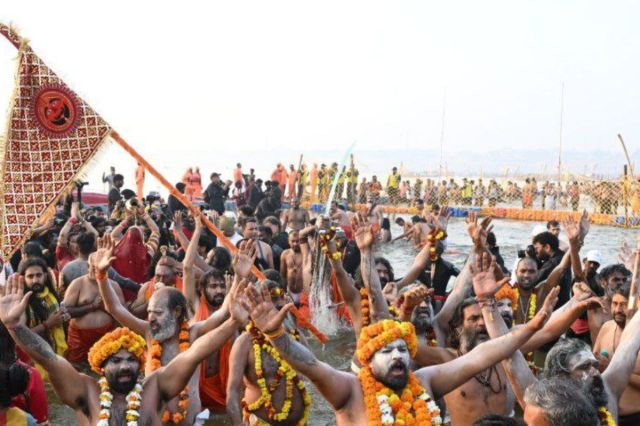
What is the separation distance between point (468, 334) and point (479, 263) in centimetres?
97

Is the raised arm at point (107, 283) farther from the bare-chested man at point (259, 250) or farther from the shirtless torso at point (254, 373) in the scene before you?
the bare-chested man at point (259, 250)

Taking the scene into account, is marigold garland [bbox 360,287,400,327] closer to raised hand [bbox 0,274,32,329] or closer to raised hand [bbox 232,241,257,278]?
raised hand [bbox 232,241,257,278]

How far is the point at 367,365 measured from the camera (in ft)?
14.8

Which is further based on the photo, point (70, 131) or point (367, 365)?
point (70, 131)

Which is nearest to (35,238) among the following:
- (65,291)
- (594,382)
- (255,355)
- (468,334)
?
(65,291)

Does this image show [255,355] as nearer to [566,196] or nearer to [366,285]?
[366,285]

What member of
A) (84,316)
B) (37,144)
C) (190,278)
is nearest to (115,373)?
(190,278)

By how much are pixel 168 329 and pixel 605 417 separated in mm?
2794

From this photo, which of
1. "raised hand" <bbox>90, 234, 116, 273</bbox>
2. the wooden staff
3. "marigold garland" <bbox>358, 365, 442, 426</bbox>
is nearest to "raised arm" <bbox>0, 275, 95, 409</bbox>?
"raised hand" <bbox>90, 234, 116, 273</bbox>

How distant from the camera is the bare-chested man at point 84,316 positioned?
784 centimetres

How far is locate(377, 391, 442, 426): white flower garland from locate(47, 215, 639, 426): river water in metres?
3.13

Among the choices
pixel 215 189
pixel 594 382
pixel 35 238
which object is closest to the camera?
pixel 594 382

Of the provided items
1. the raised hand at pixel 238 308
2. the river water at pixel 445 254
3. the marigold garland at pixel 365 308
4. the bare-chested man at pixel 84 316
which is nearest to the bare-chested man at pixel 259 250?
the river water at pixel 445 254

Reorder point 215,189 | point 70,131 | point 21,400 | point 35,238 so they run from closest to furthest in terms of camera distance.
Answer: point 21,400 → point 70,131 → point 35,238 → point 215,189
